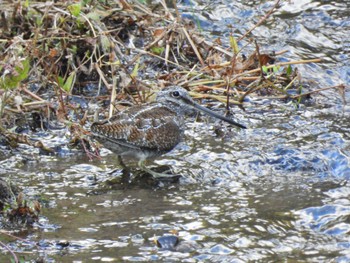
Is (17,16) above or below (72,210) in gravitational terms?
above

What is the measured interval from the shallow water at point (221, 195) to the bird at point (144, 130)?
0.22m

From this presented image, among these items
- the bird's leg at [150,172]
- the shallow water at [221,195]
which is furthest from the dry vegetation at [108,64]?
the bird's leg at [150,172]

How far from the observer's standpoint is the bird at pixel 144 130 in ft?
21.1

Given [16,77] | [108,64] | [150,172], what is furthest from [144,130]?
[108,64]

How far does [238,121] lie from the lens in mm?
7625

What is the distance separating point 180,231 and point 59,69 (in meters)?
3.02

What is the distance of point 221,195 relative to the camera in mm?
6098

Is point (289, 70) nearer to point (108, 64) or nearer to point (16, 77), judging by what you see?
point (108, 64)

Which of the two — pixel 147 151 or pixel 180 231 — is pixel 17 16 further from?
pixel 180 231

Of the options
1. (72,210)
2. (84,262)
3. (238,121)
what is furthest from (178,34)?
(84,262)

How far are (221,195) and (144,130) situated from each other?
0.94m

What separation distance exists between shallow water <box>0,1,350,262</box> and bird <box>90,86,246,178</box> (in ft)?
0.73

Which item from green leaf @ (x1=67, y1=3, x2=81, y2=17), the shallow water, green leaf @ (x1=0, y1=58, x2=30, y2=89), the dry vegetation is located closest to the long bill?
the shallow water

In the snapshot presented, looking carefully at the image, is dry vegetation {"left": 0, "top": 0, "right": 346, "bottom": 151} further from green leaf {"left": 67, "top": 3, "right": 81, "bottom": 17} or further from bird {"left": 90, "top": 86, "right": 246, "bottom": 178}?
bird {"left": 90, "top": 86, "right": 246, "bottom": 178}
